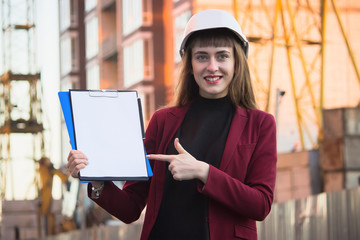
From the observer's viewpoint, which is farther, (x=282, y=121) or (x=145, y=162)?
(x=282, y=121)

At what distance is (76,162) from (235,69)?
793 mm

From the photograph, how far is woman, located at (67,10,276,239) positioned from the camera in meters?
3.52

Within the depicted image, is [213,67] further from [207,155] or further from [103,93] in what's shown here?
[103,93]

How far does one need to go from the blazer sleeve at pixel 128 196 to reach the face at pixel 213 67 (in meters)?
0.33

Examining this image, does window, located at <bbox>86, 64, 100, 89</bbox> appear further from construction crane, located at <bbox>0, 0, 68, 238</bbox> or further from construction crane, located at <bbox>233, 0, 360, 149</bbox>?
construction crane, located at <bbox>233, 0, 360, 149</bbox>

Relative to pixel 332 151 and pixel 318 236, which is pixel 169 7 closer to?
pixel 332 151

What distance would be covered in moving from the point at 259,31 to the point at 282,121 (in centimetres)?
324

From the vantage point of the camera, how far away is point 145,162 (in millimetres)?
3697

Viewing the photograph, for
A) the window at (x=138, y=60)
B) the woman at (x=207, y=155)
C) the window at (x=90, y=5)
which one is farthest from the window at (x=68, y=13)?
the woman at (x=207, y=155)

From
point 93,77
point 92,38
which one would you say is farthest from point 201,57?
point 92,38

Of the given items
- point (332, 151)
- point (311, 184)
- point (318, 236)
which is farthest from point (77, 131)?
point (311, 184)

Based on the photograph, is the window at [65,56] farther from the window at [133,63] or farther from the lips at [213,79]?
the lips at [213,79]

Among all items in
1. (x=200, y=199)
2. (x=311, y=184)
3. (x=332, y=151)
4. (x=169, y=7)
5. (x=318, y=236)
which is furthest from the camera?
(x=169, y=7)

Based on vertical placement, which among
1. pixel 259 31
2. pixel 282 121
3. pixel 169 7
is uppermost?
pixel 169 7
